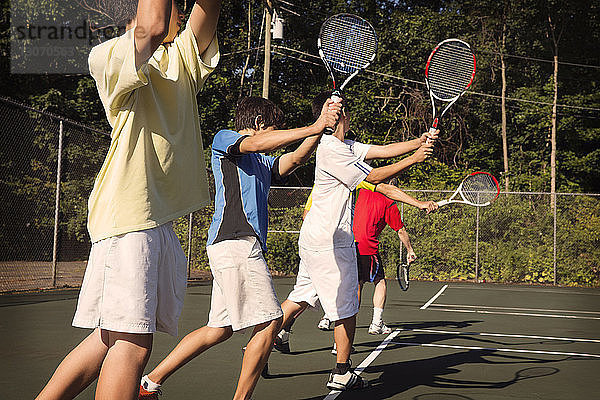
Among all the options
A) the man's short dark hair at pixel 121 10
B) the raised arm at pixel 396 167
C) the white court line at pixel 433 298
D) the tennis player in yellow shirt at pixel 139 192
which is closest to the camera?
the tennis player in yellow shirt at pixel 139 192

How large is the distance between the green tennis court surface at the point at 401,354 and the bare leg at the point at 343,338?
25 centimetres

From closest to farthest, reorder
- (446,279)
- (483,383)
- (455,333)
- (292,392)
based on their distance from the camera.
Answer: (292,392) → (483,383) → (455,333) → (446,279)

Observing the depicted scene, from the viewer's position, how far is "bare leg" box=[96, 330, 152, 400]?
2414 millimetres

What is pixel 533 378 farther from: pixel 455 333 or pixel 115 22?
pixel 115 22

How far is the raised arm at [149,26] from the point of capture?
2299 mm

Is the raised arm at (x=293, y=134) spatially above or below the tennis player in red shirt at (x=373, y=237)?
above

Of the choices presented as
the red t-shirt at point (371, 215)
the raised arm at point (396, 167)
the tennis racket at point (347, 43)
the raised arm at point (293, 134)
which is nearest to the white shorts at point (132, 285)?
the raised arm at point (293, 134)

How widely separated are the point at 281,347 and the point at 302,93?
22.8 meters

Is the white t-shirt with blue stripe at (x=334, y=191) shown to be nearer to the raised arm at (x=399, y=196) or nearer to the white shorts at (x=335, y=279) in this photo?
the white shorts at (x=335, y=279)

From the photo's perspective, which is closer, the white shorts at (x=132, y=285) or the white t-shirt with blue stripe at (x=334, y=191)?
the white shorts at (x=132, y=285)

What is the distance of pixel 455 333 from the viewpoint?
779 cm

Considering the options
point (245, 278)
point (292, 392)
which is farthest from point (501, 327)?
point (245, 278)

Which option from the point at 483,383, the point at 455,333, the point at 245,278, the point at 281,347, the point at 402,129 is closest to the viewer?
the point at 245,278

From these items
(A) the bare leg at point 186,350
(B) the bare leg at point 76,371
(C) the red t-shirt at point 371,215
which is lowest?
(A) the bare leg at point 186,350
